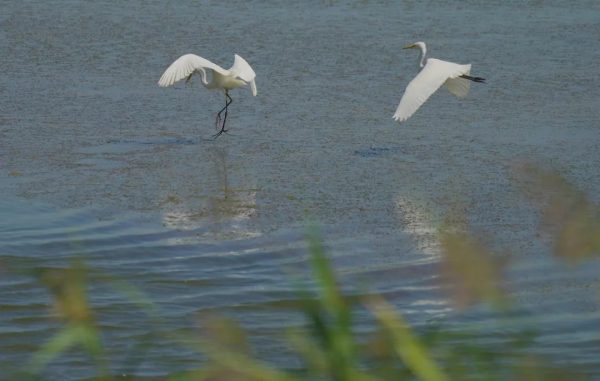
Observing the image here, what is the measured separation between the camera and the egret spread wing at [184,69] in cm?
722

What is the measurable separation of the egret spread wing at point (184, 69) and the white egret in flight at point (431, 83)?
49.6 inches

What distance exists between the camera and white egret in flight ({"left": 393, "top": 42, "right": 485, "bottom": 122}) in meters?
6.38

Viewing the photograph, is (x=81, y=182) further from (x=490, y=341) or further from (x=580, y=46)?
(x=580, y=46)

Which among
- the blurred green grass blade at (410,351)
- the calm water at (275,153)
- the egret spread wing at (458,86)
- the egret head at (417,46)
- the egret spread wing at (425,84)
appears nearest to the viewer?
the blurred green grass blade at (410,351)

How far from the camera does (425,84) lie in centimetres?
657

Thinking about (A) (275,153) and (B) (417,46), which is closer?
(A) (275,153)

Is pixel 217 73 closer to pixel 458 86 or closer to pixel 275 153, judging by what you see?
pixel 275 153

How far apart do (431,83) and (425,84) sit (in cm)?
4

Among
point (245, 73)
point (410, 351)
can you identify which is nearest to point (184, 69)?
point (245, 73)

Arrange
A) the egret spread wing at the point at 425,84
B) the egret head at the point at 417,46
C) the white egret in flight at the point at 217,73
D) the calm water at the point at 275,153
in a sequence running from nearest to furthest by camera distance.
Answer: the calm water at the point at 275,153 < the egret spread wing at the point at 425,84 < the white egret in flight at the point at 217,73 < the egret head at the point at 417,46

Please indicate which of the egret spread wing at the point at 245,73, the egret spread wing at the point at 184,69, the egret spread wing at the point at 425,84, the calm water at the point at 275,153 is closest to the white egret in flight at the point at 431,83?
the egret spread wing at the point at 425,84

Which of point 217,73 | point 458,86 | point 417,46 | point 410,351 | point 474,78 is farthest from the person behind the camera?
point 417,46

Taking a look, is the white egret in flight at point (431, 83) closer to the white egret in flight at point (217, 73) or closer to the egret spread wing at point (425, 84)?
the egret spread wing at point (425, 84)

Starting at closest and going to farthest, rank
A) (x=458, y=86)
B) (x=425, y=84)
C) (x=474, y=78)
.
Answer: (x=425, y=84) < (x=458, y=86) < (x=474, y=78)
